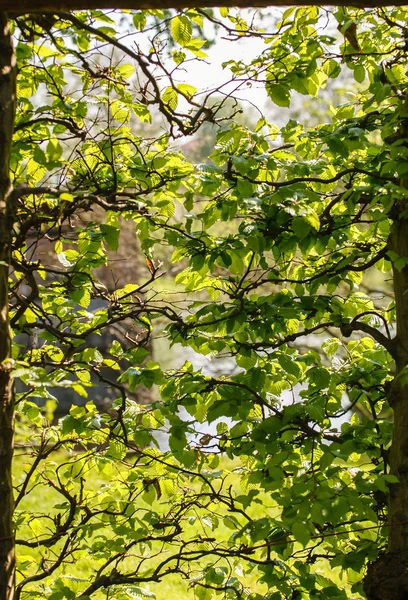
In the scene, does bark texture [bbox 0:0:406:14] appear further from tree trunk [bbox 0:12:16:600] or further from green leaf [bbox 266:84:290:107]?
green leaf [bbox 266:84:290:107]

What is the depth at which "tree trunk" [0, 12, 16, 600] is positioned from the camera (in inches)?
78.2

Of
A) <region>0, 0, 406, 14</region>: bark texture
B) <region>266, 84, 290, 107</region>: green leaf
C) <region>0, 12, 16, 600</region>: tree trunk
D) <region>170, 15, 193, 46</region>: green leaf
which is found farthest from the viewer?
<region>266, 84, 290, 107</region>: green leaf

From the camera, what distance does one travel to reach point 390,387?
2676 mm

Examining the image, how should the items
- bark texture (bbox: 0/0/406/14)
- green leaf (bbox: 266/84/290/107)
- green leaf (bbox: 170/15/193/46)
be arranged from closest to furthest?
bark texture (bbox: 0/0/406/14)
green leaf (bbox: 170/15/193/46)
green leaf (bbox: 266/84/290/107)

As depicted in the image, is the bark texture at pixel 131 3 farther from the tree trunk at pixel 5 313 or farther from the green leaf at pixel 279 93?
the green leaf at pixel 279 93

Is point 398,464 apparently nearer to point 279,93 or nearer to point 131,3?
point 279,93

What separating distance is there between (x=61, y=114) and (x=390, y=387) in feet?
5.35

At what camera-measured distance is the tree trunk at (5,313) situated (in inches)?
78.2

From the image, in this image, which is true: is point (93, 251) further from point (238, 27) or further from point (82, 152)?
point (238, 27)

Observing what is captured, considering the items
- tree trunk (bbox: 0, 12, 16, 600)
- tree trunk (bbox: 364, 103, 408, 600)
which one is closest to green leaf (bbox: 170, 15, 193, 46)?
Result: tree trunk (bbox: 0, 12, 16, 600)

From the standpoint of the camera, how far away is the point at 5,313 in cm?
203

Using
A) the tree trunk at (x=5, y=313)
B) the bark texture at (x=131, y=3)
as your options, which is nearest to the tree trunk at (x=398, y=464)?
the bark texture at (x=131, y=3)

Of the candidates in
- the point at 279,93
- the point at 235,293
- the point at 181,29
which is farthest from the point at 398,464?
the point at 181,29

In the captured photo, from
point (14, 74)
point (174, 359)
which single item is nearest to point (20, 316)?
point (14, 74)
